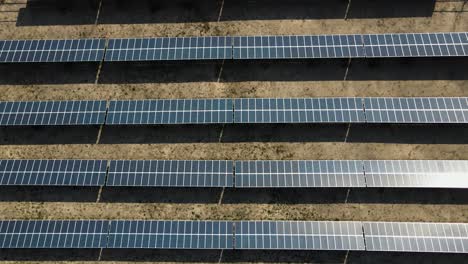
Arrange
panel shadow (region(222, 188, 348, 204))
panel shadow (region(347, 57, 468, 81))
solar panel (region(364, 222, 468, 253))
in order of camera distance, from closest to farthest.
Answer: solar panel (region(364, 222, 468, 253)) < panel shadow (region(222, 188, 348, 204)) < panel shadow (region(347, 57, 468, 81))

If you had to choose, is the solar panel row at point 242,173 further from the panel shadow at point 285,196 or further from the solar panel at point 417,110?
the solar panel at point 417,110

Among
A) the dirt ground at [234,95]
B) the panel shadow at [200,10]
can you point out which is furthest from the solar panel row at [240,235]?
the panel shadow at [200,10]

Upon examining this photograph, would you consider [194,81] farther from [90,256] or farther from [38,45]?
[90,256]

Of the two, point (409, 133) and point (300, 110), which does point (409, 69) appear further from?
point (300, 110)

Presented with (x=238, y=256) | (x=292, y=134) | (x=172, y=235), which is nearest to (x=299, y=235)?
(x=238, y=256)

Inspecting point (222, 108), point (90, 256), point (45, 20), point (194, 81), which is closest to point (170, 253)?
point (90, 256)

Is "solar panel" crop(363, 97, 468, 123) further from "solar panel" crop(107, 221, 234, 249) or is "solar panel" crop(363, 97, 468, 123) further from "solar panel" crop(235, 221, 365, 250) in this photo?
"solar panel" crop(107, 221, 234, 249)

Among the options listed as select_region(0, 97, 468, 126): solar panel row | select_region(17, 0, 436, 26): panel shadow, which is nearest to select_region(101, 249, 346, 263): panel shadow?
select_region(0, 97, 468, 126): solar panel row
